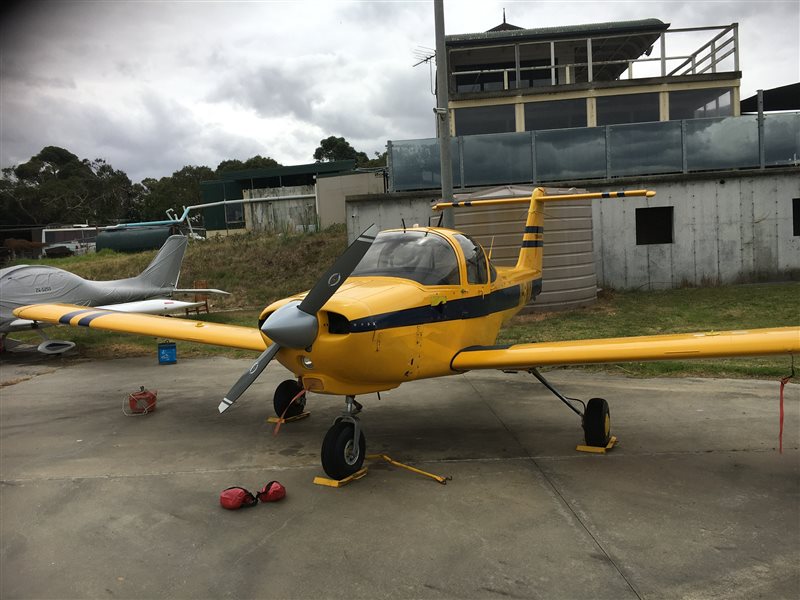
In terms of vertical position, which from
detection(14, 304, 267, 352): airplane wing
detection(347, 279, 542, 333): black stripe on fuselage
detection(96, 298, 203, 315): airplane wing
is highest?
detection(347, 279, 542, 333): black stripe on fuselage

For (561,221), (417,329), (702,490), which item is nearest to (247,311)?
(561,221)

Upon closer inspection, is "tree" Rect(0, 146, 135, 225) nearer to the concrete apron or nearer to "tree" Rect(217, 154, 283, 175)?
"tree" Rect(217, 154, 283, 175)

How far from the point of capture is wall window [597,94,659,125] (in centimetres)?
2044

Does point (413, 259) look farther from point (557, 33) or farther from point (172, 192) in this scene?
point (172, 192)

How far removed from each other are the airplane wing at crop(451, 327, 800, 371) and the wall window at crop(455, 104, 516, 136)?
16351 millimetres

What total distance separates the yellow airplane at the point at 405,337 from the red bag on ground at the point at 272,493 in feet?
1.42

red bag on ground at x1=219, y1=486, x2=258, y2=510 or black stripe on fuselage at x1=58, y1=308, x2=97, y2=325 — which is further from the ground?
black stripe on fuselage at x1=58, y1=308, x2=97, y2=325

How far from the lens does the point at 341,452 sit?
485 cm

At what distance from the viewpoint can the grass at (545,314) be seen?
896 centimetres

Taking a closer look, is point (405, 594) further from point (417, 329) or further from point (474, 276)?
point (474, 276)

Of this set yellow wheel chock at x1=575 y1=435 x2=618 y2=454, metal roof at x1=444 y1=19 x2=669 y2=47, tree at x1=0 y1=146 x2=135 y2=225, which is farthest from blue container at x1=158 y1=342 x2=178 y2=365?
tree at x1=0 y1=146 x2=135 y2=225

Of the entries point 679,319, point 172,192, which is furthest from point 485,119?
point 172,192

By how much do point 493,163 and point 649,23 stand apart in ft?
36.2

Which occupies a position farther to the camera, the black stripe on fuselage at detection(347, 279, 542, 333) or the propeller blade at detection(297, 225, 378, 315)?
the black stripe on fuselage at detection(347, 279, 542, 333)
